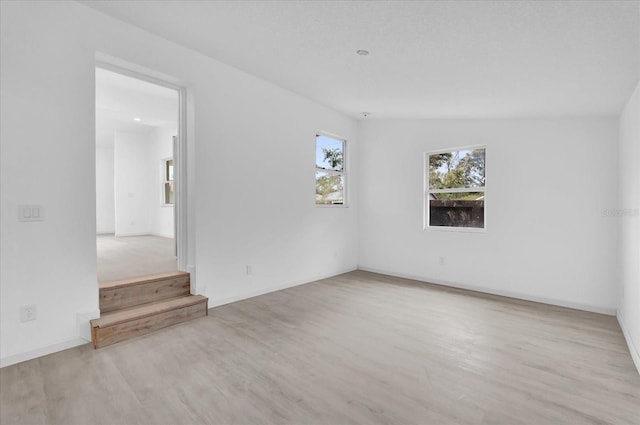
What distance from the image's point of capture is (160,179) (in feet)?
27.7

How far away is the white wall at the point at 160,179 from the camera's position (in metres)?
8.16

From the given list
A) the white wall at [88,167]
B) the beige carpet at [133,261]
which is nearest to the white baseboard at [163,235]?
the beige carpet at [133,261]

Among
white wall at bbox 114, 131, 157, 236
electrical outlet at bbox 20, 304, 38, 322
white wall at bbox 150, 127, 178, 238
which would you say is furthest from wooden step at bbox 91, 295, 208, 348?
white wall at bbox 114, 131, 157, 236

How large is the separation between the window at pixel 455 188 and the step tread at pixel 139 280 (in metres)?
3.74

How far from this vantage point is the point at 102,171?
9391 mm

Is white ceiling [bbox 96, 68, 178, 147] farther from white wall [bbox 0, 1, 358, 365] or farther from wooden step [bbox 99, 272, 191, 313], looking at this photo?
wooden step [bbox 99, 272, 191, 313]

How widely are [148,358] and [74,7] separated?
2.87m

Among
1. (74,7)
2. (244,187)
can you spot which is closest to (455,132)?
(244,187)

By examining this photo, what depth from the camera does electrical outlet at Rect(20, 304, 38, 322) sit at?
2477 millimetres

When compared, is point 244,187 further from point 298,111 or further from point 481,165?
point 481,165

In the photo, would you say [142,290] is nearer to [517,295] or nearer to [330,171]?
[330,171]

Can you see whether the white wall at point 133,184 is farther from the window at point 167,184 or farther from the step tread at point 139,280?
the step tread at point 139,280

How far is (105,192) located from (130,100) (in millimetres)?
4970

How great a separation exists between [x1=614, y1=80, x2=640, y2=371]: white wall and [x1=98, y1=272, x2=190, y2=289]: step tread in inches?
161
